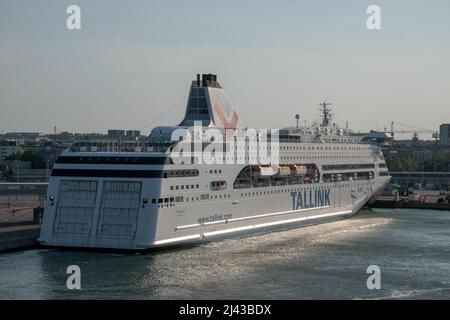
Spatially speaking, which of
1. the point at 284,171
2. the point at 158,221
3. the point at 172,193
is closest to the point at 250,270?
the point at 158,221

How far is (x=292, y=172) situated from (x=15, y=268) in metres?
18.5

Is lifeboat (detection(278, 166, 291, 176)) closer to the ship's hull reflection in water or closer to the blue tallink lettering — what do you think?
the blue tallink lettering

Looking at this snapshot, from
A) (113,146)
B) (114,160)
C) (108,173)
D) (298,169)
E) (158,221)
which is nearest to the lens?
(158,221)

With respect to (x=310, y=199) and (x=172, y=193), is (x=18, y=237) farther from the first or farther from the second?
(x=310, y=199)

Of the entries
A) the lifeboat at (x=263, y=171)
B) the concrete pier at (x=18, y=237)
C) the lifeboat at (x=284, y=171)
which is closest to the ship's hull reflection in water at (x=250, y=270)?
the concrete pier at (x=18, y=237)

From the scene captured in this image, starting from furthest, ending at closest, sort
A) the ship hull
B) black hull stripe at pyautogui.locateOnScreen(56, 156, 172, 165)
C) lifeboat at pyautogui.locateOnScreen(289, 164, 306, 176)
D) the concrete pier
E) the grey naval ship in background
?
lifeboat at pyautogui.locateOnScreen(289, 164, 306, 176) → the concrete pier → black hull stripe at pyautogui.locateOnScreen(56, 156, 172, 165) → the grey naval ship in background → the ship hull

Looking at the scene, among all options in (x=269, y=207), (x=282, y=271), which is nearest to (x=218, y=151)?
(x=269, y=207)

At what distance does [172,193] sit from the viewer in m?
32.5

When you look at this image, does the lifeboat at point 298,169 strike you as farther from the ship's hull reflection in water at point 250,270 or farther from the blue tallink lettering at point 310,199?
the ship's hull reflection in water at point 250,270

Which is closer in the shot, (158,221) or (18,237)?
(158,221)

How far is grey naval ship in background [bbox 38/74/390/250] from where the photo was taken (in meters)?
32.0

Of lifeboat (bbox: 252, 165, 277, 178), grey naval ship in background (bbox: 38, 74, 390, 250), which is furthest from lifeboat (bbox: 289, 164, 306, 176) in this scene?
lifeboat (bbox: 252, 165, 277, 178)

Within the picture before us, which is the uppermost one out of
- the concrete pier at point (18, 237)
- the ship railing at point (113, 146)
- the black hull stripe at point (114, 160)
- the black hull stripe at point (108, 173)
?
the ship railing at point (113, 146)

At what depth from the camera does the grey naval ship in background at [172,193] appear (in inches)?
1260
